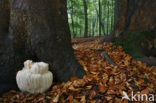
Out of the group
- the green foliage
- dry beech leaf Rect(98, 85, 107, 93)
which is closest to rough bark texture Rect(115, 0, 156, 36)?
dry beech leaf Rect(98, 85, 107, 93)

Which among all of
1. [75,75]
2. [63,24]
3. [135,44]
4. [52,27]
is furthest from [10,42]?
[135,44]

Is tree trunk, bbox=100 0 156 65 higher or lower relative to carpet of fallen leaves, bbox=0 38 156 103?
higher

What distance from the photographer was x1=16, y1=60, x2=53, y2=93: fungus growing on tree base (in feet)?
6.57

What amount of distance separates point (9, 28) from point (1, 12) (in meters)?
0.39

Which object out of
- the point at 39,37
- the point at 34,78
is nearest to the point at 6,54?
the point at 39,37

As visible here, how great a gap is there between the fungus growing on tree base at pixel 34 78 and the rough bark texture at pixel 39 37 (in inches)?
12.4

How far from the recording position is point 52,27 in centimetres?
232

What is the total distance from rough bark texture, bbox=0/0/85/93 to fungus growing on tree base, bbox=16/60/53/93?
1.03 feet

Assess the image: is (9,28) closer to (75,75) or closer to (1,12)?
(1,12)

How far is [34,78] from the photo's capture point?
1996mm

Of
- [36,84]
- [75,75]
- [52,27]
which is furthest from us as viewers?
[75,75]

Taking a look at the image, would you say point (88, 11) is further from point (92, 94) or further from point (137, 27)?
point (92, 94)

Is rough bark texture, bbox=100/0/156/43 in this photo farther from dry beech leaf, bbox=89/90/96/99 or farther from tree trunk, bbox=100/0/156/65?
dry beech leaf, bbox=89/90/96/99

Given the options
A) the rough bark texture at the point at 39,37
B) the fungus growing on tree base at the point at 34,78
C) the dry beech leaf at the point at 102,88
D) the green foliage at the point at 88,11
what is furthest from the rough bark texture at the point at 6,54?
the green foliage at the point at 88,11
